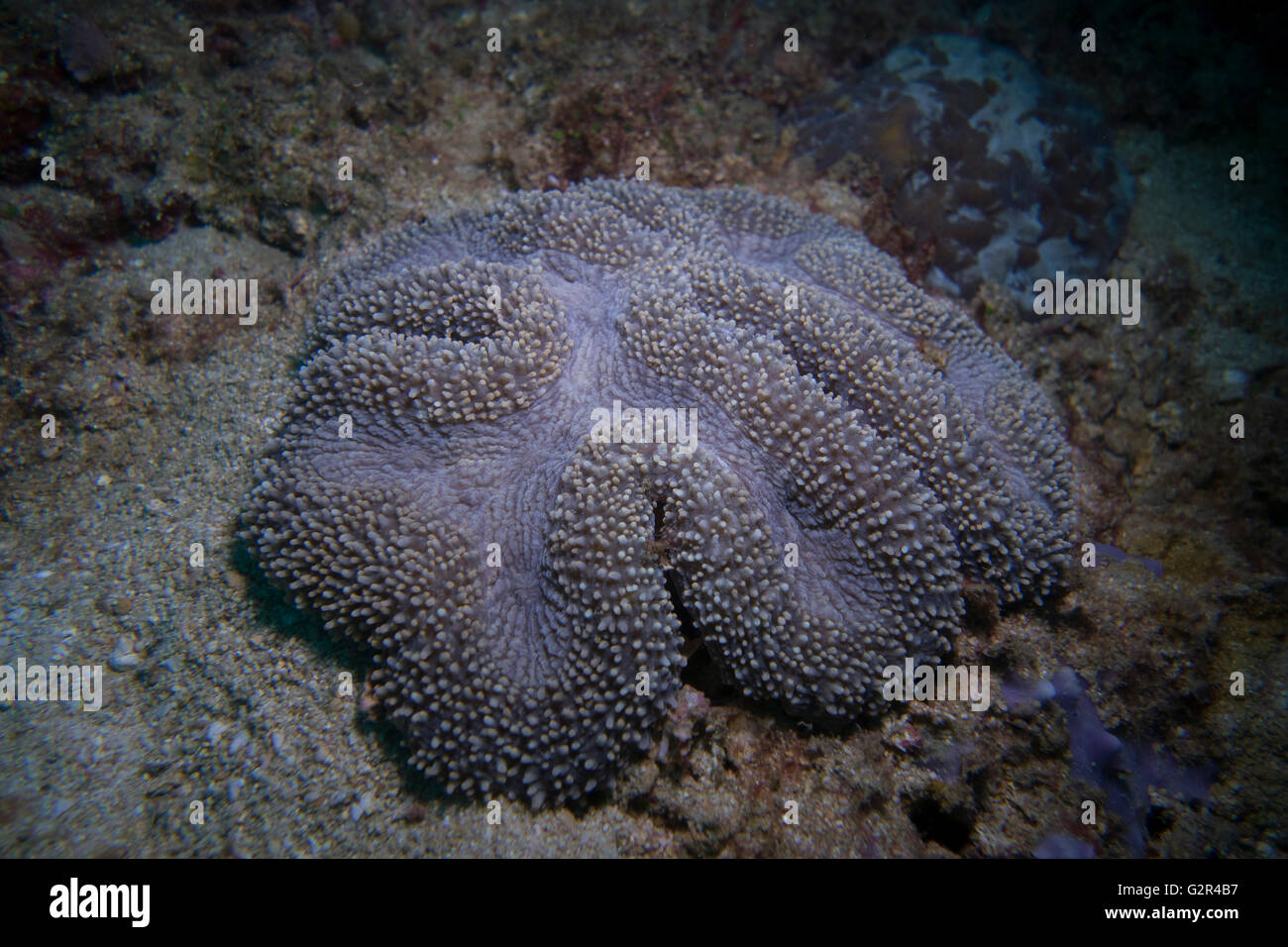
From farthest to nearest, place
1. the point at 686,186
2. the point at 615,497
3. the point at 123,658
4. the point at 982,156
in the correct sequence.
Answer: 1. the point at 982,156
2. the point at 686,186
3. the point at 123,658
4. the point at 615,497

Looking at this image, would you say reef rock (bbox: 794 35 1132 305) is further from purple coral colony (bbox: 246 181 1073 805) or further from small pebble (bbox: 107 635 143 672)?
small pebble (bbox: 107 635 143 672)

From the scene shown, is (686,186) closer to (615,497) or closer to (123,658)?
(615,497)

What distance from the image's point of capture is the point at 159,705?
11.5ft

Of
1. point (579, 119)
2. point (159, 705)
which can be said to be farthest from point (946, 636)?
point (579, 119)

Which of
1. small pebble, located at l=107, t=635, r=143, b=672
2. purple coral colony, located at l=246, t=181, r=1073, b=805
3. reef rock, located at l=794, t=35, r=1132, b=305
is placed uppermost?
reef rock, located at l=794, t=35, r=1132, b=305

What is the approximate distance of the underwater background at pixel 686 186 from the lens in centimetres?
323

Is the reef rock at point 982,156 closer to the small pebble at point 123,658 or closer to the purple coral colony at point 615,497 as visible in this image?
the purple coral colony at point 615,497

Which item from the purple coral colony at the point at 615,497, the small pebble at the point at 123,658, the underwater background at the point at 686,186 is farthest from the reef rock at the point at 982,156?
the small pebble at the point at 123,658

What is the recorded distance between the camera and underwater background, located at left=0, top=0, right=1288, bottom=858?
323 centimetres

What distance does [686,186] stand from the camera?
17.8 feet

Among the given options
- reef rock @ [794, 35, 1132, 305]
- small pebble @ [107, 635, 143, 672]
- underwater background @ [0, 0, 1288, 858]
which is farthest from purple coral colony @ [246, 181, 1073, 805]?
A: reef rock @ [794, 35, 1132, 305]

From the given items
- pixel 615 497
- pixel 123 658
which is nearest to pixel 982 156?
pixel 615 497

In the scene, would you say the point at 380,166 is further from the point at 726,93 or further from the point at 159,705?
the point at 159,705
